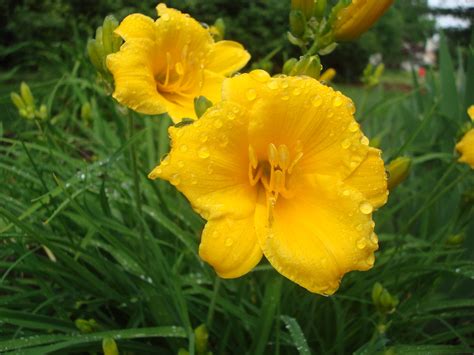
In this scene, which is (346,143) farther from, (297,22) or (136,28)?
(136,28)

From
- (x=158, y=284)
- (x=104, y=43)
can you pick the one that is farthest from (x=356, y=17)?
(x=158, y=284)

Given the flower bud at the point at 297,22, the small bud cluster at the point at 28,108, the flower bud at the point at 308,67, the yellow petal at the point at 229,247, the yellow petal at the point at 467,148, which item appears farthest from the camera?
the small bud cluster at the point at 28,108

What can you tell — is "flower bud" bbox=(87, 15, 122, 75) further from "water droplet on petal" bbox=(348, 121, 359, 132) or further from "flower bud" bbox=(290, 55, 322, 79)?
"water droplet on petal" bbox=(348, 121, 359, 132)

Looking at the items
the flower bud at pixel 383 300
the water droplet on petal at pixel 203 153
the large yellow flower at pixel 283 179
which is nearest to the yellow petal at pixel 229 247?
the large yellow flower at pixel 283 179

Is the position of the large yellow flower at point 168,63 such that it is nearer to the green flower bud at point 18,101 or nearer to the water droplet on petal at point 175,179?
the water droplet on petal at point 175,179

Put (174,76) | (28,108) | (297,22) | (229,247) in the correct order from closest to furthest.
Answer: (229,247), (297,22), (174,76), (28,108)

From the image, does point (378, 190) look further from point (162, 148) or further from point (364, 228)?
point (162, 148)
